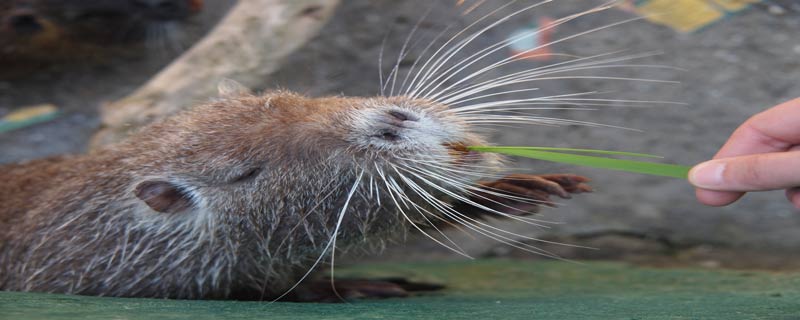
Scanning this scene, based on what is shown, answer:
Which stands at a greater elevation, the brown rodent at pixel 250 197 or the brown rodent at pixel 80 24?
the brown rodent at pixel 80 24

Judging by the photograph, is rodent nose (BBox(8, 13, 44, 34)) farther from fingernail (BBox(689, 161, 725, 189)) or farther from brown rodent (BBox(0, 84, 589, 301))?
fingernail (BBox(689, 161, 725, 189))

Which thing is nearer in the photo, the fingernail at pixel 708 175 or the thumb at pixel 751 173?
the thumb at pixel 751 173

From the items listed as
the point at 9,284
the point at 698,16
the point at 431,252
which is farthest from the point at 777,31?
the point at 9,284

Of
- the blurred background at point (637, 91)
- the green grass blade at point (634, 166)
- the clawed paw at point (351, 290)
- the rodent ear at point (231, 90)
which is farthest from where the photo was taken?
the blurred background at point (637, 91)

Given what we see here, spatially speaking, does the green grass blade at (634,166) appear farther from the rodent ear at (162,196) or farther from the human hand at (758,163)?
the rodent ear at (162,196)

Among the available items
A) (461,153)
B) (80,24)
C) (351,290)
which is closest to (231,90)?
(351,290)

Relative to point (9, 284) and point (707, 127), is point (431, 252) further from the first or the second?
point (9, 284)

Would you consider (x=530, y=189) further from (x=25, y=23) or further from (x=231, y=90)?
(x=25, y=23)

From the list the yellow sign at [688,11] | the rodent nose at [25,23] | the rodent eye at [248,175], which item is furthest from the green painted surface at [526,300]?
the rodent nose at [25,23]

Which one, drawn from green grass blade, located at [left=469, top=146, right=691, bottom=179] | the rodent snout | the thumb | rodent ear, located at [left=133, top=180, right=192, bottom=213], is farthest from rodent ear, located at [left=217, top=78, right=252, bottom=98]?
the thumb
